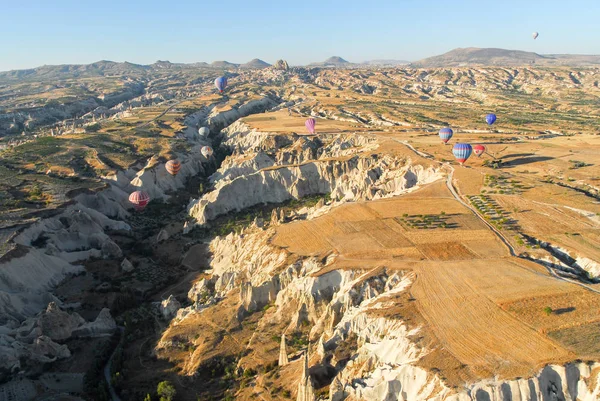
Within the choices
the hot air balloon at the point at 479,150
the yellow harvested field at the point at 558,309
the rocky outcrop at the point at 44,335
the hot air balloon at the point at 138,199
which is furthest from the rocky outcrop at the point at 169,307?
the hot air balloon at the point at 479,150

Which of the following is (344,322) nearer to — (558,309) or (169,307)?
(558,309)

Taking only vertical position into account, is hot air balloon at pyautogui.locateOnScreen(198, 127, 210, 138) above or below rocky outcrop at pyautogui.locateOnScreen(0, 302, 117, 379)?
above

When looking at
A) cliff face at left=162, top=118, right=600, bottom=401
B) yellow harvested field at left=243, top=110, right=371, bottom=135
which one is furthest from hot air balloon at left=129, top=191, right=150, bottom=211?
yellow harvested field at left=243, top=110, right=371, bottom=135

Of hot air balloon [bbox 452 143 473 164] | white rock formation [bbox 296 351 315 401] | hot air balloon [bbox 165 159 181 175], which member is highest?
hot air balloon [bbox 452 143 473 164]

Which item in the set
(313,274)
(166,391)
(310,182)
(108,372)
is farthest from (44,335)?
(310,182)

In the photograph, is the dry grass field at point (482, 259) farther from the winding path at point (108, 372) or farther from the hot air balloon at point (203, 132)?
the hot air balloon at point (203, 132)

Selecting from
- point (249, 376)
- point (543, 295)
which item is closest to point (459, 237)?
point (543, 295)

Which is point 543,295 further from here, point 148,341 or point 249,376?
point 148,341

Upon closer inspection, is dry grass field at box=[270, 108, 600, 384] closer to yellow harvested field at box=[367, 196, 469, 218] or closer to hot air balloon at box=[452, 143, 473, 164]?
yellow harvested field at box=[367, 196, 469, 218]
